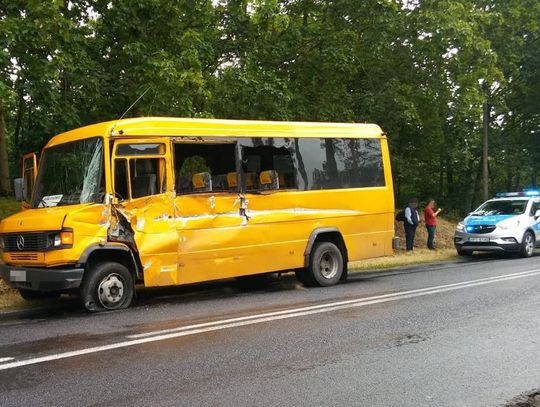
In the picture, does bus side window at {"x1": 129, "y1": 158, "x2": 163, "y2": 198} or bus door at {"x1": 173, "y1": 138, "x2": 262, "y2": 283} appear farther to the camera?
bus door at {"x1": 173, "y1": 138, "x2": 262, "y2": 283}

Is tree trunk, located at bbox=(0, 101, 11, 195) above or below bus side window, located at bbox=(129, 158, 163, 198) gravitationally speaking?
above

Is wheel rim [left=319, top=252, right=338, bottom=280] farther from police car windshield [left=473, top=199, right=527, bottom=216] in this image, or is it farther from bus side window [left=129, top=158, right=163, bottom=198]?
police car windshield [left=473, top=199, right=527, bottom=216]

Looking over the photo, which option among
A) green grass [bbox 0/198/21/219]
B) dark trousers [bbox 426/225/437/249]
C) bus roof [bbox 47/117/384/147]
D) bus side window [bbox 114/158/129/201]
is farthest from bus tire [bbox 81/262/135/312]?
dark trousers [bbox 426/225/437/249]

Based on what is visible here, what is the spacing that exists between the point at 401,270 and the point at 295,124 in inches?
218

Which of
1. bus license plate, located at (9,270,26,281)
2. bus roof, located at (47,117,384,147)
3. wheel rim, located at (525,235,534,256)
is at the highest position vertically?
bus roof, located at (47,117,384,147)

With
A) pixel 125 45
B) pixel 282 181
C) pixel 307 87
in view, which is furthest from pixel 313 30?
pixel 282 181

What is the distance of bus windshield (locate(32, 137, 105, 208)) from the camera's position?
28.5 feet

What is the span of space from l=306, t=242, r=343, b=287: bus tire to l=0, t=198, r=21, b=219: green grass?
7.97 metres

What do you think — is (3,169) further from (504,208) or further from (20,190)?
(504,208)

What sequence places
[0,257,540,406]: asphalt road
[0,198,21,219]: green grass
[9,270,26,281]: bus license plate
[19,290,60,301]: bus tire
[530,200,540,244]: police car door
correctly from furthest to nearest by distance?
[530,200,540,244]: police car door, [0,198,21,219]: green grass, [19,290,60,301]: bus tire, [9,270,26,281]: bus license plate, [0,257,540,406]: asphalt road

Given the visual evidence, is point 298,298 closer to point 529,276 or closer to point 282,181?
point 282,181

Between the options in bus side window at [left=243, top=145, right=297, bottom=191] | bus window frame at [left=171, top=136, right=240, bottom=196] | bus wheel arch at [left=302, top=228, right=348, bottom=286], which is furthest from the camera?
bus wheel arch at [left=302, top=228, right=348, bottom=286]

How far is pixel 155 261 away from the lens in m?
9.12

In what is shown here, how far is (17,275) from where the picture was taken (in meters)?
8.51
